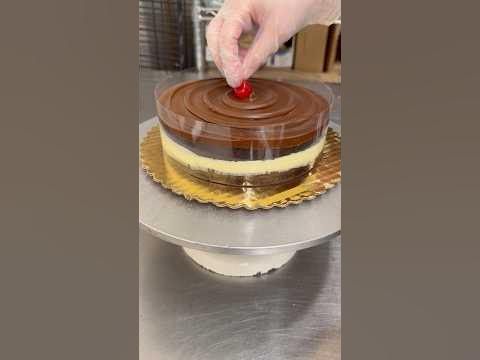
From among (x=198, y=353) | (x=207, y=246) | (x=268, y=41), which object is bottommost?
(x=198, y=353)

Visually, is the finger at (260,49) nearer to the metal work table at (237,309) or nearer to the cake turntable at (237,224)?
the cake turntable at (237,224)

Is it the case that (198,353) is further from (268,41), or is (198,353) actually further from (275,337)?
(268,41)

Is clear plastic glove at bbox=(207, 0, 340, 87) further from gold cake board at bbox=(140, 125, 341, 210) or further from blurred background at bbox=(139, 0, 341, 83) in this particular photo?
blurred background at bbox=(139, 0, 341, 83)

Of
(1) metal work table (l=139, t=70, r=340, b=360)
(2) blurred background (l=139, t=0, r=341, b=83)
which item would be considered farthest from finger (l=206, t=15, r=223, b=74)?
(2) blurred background (l=139, t=0, r=341, b=83)

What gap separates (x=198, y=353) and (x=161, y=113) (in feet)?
1.36

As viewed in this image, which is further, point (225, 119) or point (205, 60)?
point (205, 60)

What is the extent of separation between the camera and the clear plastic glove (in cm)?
82

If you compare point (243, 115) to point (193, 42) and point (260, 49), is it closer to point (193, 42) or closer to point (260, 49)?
point (260, 49)

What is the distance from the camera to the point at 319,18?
1.00m

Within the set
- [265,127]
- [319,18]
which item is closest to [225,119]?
[265,127]

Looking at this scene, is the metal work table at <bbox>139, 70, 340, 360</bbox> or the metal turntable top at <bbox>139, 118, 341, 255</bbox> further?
the metal work table at <bbox>139, 70, 340, 360</bbox>

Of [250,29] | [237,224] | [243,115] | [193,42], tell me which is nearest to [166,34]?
[193,42]

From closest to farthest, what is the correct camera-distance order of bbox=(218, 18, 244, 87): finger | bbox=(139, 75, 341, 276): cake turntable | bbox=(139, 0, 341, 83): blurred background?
bbox=(139, 75, 341, 276): cake turntable, bbox=(218, 18, 244, 87): finger, bbox=(139, 0, 341, 83): blurred background

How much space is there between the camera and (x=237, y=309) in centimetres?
89
